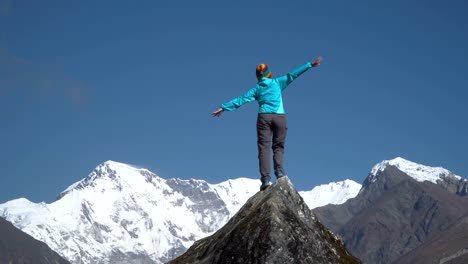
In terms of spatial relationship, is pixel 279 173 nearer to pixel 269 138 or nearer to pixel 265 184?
pixel 265 184

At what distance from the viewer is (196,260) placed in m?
15.4

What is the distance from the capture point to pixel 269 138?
1642 cm

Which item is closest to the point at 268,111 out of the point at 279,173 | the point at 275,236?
the point at 279,173

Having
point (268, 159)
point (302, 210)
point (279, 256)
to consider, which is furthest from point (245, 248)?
point (268, 159)

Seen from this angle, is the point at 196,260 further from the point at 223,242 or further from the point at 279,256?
the point at 279,256

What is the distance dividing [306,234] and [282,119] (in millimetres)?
3365

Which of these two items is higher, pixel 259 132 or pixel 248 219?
pixel 259 132

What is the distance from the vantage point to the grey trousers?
643 inches

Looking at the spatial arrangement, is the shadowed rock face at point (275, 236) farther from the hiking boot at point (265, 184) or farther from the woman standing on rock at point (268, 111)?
the woman standing on rock at point (268, 111)

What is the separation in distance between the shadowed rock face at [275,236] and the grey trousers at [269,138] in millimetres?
1083

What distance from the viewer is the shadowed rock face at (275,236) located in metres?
13.3

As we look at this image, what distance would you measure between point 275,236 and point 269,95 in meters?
4.16

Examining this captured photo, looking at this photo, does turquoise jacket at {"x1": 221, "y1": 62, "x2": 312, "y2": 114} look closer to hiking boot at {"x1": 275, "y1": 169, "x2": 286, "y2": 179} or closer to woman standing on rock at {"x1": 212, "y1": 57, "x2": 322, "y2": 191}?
woman standing on rock at {"x1": 212, "y1": 57, "x2": 322, "y2": 191}

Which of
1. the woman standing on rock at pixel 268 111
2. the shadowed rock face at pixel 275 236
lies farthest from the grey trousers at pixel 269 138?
the shadowed rock face at pixel 275 236
